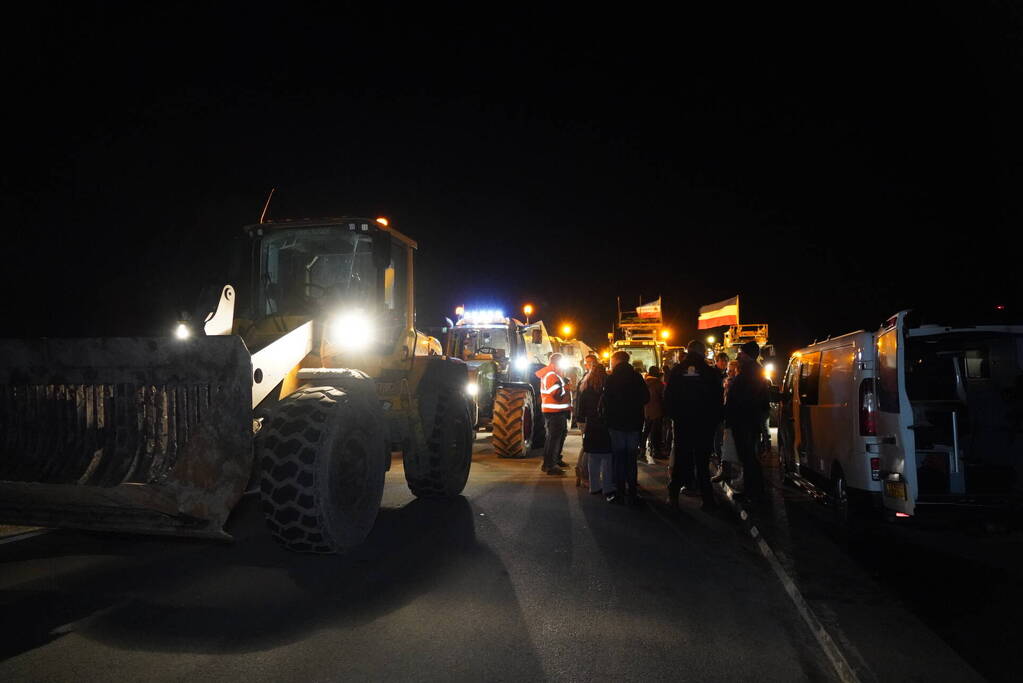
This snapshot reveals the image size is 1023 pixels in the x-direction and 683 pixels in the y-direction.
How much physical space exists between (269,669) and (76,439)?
2.88 metres

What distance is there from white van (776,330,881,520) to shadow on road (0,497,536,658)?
3.65 m

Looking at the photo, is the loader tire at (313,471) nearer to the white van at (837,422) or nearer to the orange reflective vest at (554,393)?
the white van at (837,422)

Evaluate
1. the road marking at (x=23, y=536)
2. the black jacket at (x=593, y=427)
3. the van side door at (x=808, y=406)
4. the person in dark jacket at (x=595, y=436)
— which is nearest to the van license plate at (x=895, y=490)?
the van side door at (x=808, y=406)

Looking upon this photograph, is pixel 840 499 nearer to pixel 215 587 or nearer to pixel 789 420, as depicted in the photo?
pixel 789 420

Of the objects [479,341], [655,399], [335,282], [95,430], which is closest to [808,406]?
[655,399]

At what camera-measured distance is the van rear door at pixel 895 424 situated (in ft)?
21.0

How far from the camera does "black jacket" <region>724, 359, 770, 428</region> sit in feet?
30.3

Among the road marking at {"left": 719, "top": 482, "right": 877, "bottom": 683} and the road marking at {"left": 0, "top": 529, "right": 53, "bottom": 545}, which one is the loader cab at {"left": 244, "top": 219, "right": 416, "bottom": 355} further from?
the road marking at {"left": 719, "top": 482, "right": 877, "bottom": 683}

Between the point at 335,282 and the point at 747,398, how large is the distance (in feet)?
17.5

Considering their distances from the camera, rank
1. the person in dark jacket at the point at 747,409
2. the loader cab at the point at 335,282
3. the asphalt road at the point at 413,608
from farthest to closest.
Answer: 1. the person in dark jacket at the point at 747,409
2. the loader cab at the point at 335,282
3. the asphalt road at the point at 413,608

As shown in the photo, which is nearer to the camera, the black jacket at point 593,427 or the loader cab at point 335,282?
the loader cab at point 335,282

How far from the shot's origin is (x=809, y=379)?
887cm

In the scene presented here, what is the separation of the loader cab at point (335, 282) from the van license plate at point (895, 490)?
191 inches

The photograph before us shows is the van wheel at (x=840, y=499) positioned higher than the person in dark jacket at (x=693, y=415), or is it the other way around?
the person in dark jacket at (x=693, y=415)
